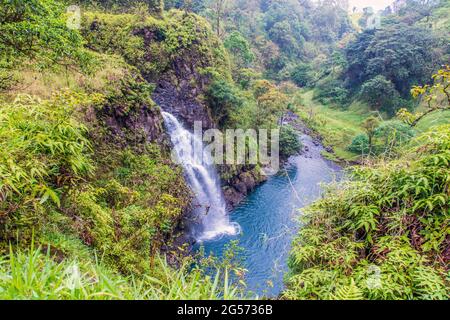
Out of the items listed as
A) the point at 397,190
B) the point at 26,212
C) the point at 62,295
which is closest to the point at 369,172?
the point at 397,190

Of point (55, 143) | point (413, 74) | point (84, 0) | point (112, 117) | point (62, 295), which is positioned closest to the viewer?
point (62, 295)

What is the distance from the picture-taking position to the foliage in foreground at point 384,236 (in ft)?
7.83

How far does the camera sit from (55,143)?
8.89 ft

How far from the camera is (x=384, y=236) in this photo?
113 inches

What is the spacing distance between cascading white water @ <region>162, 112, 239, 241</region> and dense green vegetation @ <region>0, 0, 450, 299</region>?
0.91 m

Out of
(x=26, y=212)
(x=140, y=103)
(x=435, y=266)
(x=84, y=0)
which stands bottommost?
(x=435, y=266)

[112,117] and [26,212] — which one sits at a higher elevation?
[112,117]

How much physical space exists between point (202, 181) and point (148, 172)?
145 inches

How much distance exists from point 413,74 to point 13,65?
29.5 meters

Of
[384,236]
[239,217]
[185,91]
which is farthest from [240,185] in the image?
[384,236]

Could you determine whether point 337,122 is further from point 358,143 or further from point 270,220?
point 270,220

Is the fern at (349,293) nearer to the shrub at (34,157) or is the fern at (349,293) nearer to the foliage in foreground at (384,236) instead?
the foliage in foreground at (384,236)

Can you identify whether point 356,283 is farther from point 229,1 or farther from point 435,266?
point 229,1

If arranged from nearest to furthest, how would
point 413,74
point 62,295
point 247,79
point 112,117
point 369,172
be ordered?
point 62,295 < point 369,172 < point 112,117 < point 247,79 < point 413,74
